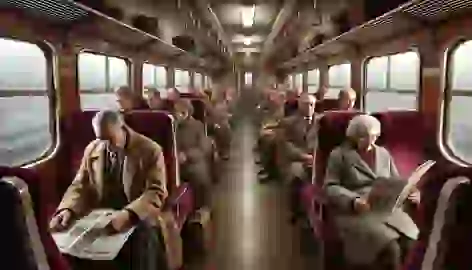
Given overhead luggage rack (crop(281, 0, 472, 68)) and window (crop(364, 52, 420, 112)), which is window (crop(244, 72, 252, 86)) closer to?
overhead luggage rack (crop(281, 0, 472, 68))

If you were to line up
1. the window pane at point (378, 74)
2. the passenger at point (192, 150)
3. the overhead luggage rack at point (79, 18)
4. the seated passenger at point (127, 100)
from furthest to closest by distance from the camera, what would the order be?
the passenger at point (192, 150)
the window pane at point (378, 74)
the seated passenger at point (127, 100)
the overhead luggage rack at point (79, 18)

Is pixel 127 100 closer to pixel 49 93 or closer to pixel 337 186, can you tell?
pixel 49 93

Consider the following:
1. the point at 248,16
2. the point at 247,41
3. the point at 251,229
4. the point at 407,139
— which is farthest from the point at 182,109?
the point at 247,41

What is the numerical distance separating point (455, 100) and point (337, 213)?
1.46 ft

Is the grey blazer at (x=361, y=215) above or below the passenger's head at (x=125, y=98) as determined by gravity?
below

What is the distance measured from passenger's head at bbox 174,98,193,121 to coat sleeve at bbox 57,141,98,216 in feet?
1.64

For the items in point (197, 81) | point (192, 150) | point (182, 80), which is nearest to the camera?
point (192, 150)

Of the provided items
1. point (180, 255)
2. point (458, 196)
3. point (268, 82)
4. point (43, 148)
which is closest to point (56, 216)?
point (43, 148)

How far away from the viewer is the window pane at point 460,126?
5.53 ft

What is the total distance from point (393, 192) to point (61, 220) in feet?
2.62

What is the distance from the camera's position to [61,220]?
1.55 m

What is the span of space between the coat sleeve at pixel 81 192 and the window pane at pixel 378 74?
0.83 meters

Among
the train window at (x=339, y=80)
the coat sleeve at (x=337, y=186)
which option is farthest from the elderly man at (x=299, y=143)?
the coat sleeve at (x=337, y=186)

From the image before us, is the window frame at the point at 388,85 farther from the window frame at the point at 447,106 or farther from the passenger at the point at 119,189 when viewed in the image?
the passenger at the point at 119,189
